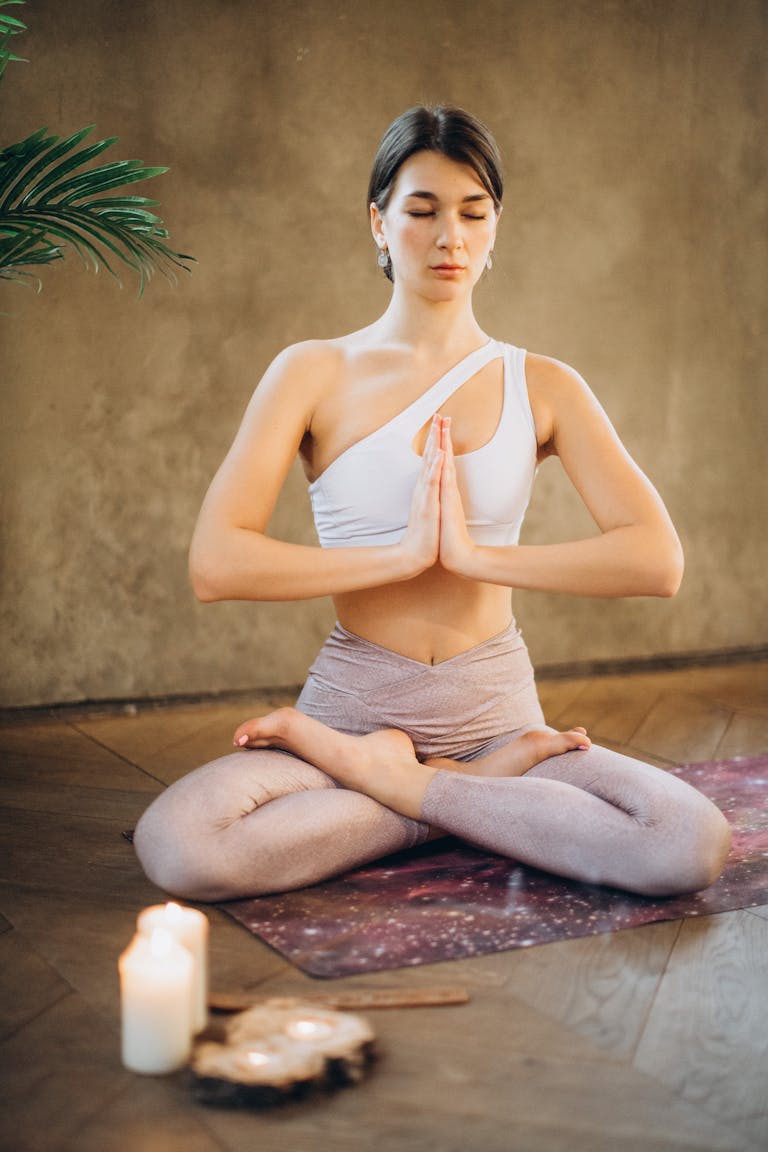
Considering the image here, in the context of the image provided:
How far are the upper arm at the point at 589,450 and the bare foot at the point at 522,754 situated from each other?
1.19 ft

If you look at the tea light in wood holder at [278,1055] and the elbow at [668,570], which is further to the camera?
the elbow at [668,570]

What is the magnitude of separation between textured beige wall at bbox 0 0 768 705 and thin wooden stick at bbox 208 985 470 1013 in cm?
193

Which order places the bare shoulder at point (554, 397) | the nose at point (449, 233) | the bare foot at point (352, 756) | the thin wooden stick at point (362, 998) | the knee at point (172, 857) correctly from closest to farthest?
1. the thin wooden stick at point (362, 998)
2. the knee at point (172, 857)
3. the bare foot at point (352, 756)
4. the nose at point (449, 233)
5. the bare shoulder at point (554, 397)

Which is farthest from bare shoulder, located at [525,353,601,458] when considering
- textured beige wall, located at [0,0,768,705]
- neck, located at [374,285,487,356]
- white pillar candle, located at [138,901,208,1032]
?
textured beige wall, located at [0,0,768,705]

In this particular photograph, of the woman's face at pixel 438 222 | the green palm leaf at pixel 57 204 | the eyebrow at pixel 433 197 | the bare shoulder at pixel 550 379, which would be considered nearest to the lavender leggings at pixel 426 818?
the bare shoulder at pixel 550 379

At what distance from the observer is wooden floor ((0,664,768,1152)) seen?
3.96 feet

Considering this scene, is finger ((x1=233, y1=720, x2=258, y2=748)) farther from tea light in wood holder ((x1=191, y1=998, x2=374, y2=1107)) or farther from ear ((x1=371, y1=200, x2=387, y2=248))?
ear ((x1=371, y1=200, x2=387, y2=248))

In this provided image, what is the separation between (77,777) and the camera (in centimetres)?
263

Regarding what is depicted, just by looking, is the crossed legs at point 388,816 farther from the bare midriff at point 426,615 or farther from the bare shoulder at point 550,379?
the bare shoulder at point 550,379

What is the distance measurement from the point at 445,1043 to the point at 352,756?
0.63 metres

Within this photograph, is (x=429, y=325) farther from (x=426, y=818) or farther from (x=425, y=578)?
(x=426, y=818)

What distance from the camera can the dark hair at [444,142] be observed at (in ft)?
6.72

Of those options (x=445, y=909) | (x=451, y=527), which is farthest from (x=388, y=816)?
(x=451, y=527)

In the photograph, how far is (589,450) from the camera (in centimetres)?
212
